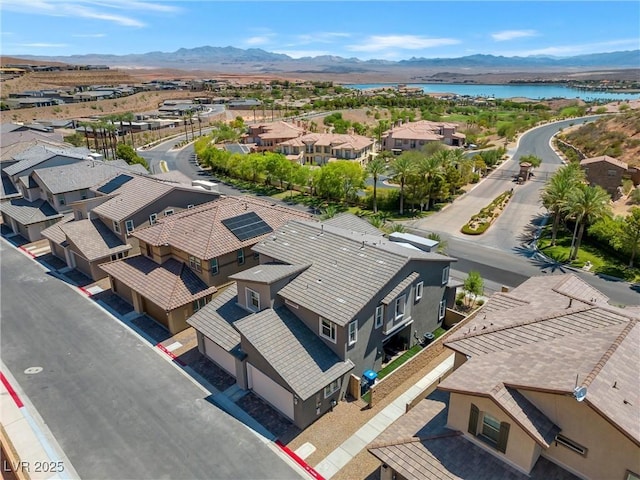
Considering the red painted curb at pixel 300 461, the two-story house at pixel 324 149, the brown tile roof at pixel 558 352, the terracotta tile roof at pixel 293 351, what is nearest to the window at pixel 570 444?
the brown tile roof at pixel 558 352

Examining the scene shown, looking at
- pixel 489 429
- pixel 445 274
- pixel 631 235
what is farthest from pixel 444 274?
pixel 631 235

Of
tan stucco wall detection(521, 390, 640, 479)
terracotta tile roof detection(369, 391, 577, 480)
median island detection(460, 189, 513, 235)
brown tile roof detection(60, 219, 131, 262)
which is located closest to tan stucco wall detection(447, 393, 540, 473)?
terracotta tile roof detection(369, 391, 577, 480)

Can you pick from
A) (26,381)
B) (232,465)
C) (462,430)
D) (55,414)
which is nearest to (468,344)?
(462,430)

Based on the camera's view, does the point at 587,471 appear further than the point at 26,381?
No

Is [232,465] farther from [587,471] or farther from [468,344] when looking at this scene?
[587,471]

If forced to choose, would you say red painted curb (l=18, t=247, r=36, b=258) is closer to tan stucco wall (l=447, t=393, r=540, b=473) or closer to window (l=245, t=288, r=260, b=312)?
window (l=245, t=288, r=260, b=312)
